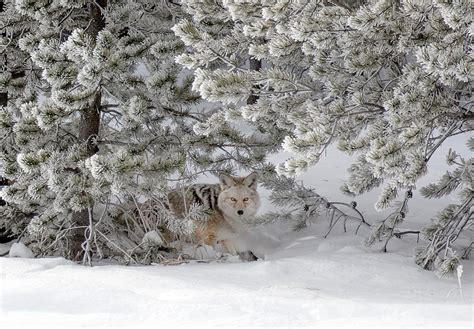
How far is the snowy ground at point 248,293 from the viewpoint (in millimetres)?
4398

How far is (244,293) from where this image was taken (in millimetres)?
5316

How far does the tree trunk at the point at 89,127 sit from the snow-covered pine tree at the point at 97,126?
0.04ft

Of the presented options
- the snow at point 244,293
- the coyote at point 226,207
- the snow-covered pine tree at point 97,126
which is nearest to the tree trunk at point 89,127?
the snow-covered pine tree at point 97,126

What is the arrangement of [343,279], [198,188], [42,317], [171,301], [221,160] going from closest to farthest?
[42,317] < [171,301] < [343,279] < [221,160] < [198,188]

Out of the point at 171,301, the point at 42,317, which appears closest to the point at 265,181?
the point at 171,301

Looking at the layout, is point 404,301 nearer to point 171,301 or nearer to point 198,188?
point 171,301

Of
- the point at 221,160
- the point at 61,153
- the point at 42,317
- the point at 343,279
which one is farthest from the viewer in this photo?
the point at 221,160

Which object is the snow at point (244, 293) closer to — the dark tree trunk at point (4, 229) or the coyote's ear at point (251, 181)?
the coyote's ear at point (251, 181)

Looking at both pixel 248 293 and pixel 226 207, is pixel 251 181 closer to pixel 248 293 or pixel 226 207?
pixel 226 207

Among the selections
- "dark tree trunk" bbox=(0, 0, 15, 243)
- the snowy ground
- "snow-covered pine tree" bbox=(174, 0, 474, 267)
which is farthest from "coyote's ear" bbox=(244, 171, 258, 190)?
"dark tree trunk" bbox=(0, 0, 15, 243)

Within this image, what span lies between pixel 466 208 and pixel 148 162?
314cm

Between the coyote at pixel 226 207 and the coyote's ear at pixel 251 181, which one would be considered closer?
the coyote at pixel 226 207

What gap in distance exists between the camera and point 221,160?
7820 millimetres

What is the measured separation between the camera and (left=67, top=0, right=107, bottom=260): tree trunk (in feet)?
24.2
